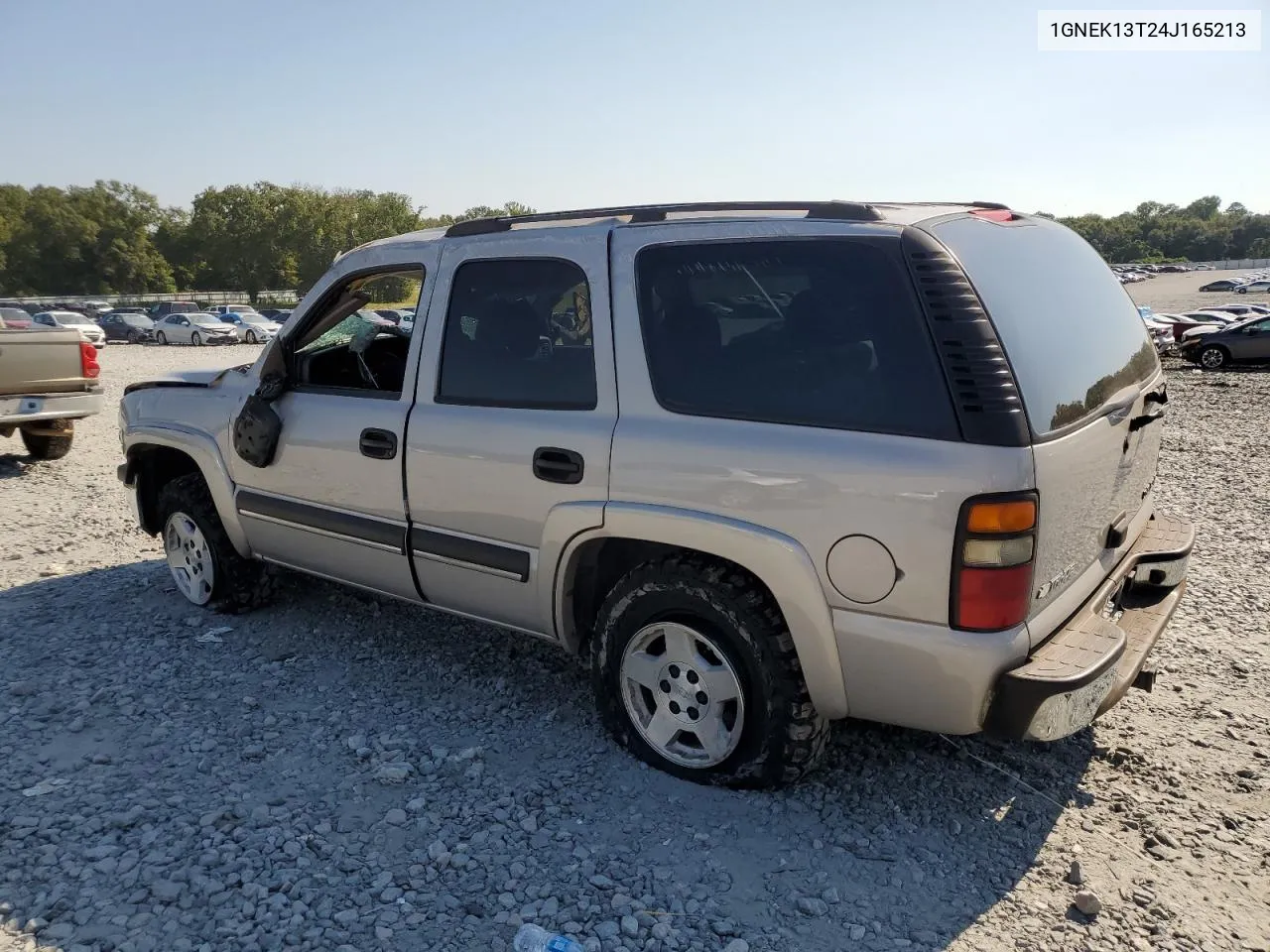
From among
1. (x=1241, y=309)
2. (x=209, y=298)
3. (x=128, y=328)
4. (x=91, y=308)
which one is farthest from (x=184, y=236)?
(x=1241, y=309)

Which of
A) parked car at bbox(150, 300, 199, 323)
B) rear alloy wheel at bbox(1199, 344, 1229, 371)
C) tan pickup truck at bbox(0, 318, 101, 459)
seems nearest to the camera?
tan pickup truck at bbox(0, 318, 101, 459)

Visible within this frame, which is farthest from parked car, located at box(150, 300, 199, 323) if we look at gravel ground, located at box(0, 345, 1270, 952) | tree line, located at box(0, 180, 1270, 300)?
gravel ground, located at box(0, 345, 1270, 952)

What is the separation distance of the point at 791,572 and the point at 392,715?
6.56ft

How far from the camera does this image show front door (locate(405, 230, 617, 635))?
3.39m

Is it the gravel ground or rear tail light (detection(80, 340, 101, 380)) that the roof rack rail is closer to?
the gravel ground

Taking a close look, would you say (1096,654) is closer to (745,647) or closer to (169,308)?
(745,647)

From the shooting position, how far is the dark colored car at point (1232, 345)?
20.8 meters

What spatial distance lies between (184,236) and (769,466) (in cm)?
10077

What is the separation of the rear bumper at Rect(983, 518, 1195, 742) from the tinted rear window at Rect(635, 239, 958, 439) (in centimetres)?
79

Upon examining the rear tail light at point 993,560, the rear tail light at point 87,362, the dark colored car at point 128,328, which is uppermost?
the dark colored car at point 128,328

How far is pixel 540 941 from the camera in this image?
8.53ft

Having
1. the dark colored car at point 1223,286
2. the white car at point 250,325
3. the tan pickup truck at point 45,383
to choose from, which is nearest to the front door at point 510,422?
the tan pickup truck at point 45,383

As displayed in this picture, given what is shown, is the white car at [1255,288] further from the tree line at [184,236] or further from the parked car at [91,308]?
the parked car at [91,308]

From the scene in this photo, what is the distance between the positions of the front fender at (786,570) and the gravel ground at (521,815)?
565mm
